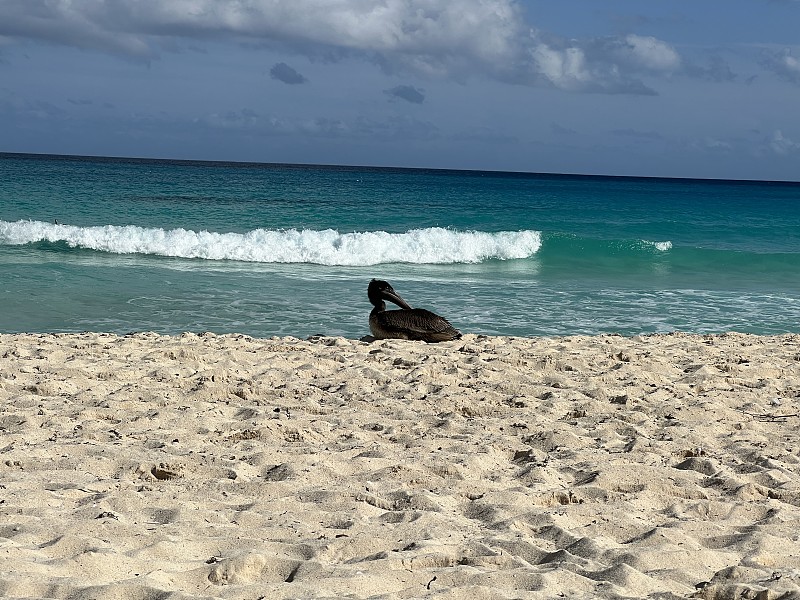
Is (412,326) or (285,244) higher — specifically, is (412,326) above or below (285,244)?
below

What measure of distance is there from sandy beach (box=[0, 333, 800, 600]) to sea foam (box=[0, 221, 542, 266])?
481 inches

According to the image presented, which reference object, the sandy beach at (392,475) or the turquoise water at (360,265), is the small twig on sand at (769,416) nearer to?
the sandy beach at (392,475)

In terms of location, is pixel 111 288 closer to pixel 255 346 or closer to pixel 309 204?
pixel 255 346

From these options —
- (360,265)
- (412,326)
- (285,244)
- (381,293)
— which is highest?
(381,293)

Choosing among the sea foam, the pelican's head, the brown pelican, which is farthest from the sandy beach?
the sea foam

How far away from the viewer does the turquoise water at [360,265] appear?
11.5m

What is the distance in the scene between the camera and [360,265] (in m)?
19.4

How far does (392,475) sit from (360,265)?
15064mm

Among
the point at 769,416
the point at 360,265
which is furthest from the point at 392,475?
the point at 360,265

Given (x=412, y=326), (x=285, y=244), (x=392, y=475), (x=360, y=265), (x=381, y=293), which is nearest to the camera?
(x=392, y=475)

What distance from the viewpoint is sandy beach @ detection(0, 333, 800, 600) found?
312 cm

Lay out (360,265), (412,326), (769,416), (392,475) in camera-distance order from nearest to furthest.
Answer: (392,475)
(769,416)
(412,326)
(360,265)

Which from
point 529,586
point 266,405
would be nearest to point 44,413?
point 266,405

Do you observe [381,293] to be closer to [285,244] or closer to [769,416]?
[769,416]
